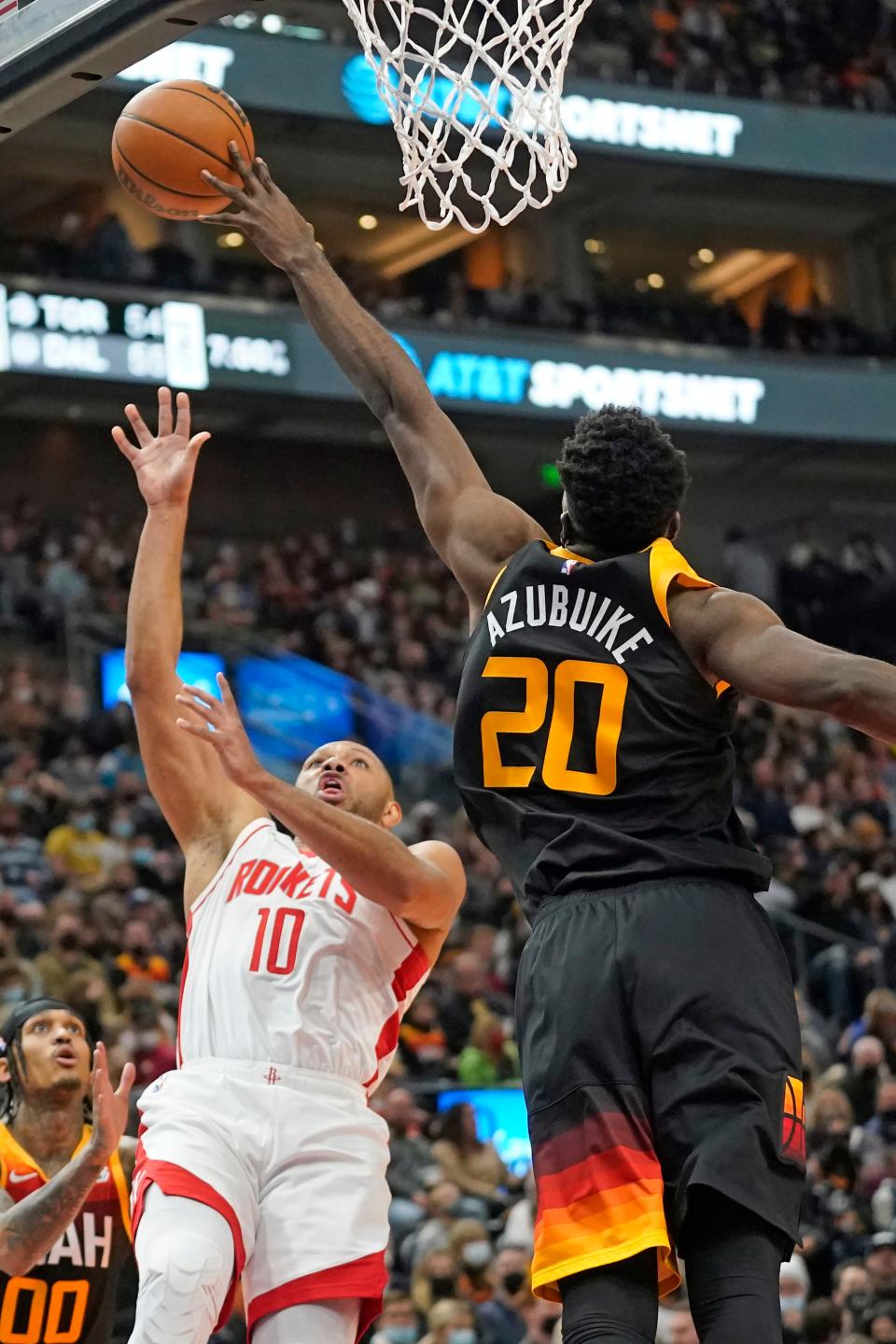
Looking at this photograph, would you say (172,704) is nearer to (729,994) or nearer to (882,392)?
(729,994)

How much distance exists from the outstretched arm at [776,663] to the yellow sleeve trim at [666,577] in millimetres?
14

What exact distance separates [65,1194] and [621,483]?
7.89 ft

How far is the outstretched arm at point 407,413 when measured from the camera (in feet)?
12.7

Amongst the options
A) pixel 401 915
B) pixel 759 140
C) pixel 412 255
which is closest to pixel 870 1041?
pixel 401 915

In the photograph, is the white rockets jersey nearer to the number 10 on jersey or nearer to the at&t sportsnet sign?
the number 10 on jersey

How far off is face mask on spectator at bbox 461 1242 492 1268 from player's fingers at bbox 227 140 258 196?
6270 mm

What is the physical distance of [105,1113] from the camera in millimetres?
4762

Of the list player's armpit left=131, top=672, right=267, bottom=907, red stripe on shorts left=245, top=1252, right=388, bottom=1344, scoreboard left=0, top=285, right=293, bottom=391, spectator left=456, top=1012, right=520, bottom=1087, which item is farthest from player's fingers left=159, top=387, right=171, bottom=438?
scoreboard left=0, top=285, right=293, bottom=391

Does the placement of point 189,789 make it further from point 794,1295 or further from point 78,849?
point 78,849

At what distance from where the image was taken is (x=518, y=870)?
3.61 m

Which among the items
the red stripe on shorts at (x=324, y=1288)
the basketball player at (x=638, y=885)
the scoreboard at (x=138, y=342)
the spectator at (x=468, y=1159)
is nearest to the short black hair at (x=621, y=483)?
the basketball player at (x=638, y=885)

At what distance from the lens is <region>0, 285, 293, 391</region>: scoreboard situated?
62.7ft

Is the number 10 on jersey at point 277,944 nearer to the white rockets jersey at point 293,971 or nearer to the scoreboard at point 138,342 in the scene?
the white rockets jersey at point 293,971

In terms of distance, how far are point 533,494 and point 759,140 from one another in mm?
5253
